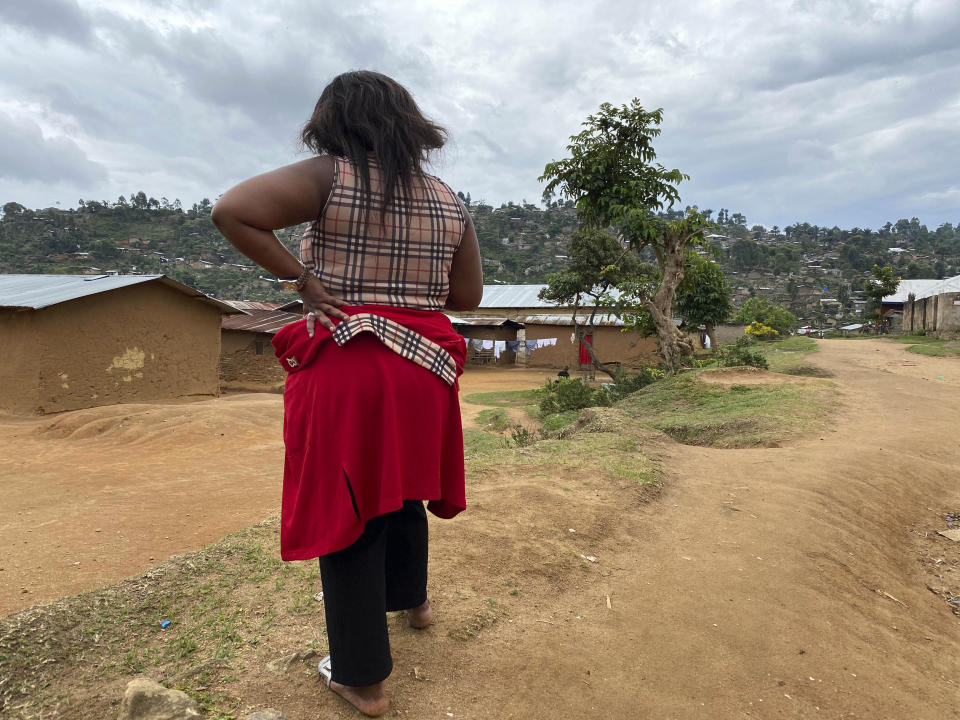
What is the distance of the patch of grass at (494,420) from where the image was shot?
10.9m

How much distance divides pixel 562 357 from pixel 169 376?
18.1 m

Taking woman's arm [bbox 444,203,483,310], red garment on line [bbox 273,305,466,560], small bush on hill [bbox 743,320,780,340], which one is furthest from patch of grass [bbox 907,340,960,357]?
red garment on line [bbox 273,305,466,560]

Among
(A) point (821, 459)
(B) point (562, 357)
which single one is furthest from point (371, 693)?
(B) point (562, 357)

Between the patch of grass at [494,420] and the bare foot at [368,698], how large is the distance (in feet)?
29.5

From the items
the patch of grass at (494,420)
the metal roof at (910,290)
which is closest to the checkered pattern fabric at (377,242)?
the patch of grass at (494,420)

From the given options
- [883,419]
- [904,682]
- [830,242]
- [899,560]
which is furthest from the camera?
[830,242]

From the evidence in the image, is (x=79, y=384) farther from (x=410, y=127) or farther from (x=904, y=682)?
(x=904, y=682)

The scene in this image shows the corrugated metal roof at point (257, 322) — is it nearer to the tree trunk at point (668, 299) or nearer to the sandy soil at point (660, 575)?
the tree trunk at point (668, 299)

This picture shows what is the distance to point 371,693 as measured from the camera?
5.38 feet

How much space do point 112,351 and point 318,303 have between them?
37.5 feet

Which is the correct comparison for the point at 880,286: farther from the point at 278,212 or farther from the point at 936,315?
the point at 278,212

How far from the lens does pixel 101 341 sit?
35.3ft

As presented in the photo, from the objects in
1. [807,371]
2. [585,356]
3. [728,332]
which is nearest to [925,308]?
[728,332]

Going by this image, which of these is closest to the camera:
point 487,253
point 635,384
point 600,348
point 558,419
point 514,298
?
point 558,419
